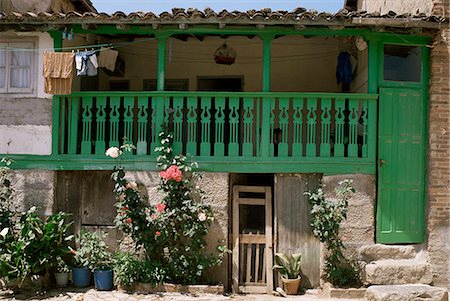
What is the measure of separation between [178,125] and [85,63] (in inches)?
78.9

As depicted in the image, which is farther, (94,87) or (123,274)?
(94,87)

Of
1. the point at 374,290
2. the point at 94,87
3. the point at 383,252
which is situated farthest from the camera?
the point at 94,87

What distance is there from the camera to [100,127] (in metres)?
8.52

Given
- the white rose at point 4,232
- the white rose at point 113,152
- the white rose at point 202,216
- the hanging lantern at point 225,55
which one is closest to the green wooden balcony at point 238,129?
the white rose at point 113,152

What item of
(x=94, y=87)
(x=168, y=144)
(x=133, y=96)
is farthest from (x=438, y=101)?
(x=94, y=87)

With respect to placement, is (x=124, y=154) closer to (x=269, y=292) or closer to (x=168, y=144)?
(x=168, y=144)

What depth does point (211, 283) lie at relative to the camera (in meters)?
8.17

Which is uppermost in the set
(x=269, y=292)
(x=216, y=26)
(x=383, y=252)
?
(x=216, y=26)

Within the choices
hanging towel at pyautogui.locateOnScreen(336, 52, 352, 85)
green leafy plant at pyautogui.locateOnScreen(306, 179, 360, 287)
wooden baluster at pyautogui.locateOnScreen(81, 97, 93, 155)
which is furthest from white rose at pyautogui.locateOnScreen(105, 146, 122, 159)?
hanging towel at pyautogui.locateOnScreen(336, 52, 352, 85)

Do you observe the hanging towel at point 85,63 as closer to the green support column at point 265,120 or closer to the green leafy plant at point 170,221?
the green leafy plant at point 170,221

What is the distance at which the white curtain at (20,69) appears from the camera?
8.62m

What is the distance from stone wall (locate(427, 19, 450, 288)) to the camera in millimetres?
8133

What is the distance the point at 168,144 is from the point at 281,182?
2.18 m

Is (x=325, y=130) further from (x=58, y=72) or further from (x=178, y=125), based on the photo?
(x=58, y=72)
